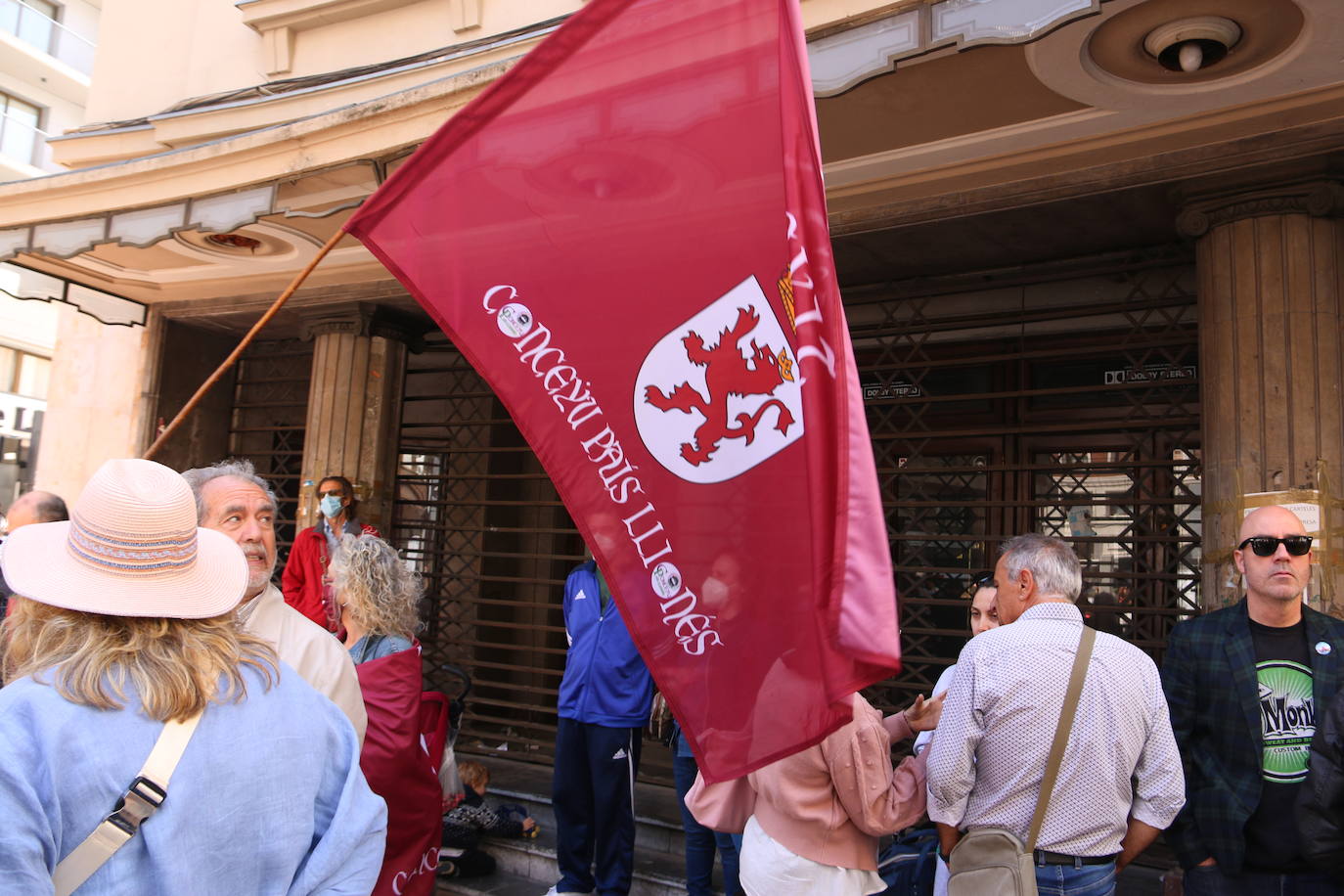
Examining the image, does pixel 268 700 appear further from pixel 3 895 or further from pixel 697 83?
pixel 697 83

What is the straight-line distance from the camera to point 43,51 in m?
24.2

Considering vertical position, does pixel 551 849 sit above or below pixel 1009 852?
below

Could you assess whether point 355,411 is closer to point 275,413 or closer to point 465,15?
point 275,413

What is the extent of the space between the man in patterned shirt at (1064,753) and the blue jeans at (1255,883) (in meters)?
0.45

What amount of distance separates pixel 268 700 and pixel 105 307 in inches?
350

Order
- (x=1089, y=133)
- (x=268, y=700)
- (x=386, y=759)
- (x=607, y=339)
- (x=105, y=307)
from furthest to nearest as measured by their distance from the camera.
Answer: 1. (x=105, y=307)
2. (x=1089, y=133)
3. (x=386, y=759)
4. (x=607, y=339)
5. (x=268, y=700)

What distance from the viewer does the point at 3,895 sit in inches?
52.2

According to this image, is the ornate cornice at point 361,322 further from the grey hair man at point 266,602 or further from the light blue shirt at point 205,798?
the light blue shirt at point 205,798

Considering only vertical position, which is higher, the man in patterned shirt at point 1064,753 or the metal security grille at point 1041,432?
the metal security grille at point 1041,432

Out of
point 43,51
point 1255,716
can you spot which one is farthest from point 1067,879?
point 43,51

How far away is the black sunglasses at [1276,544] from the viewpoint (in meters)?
3.20

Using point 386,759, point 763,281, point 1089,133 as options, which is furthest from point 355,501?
point 763,281

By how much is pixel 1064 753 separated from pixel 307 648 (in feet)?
7.29

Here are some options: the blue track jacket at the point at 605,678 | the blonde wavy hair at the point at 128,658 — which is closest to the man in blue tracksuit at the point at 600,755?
the blue track jacket at the point at 605,678
